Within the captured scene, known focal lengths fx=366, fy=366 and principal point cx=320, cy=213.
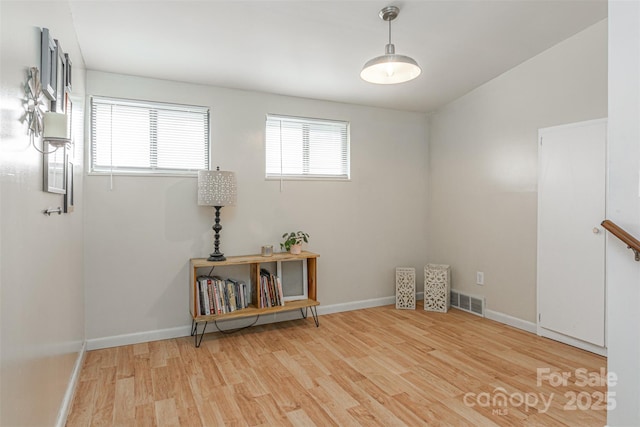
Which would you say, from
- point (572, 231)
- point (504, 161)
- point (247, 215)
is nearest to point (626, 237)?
point (572, 231)

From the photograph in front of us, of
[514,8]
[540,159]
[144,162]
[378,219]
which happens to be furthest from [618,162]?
[144,162]

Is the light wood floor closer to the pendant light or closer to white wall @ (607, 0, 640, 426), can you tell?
white wall @ (607, 0, 640, 426)

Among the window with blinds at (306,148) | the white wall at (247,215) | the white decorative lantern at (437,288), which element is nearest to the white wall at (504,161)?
the white decorative lantern at (437,288)

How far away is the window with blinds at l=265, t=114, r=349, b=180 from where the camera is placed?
3.82m

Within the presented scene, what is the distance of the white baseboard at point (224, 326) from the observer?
3.10 m

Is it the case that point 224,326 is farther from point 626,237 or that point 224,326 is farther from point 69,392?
point 626,237

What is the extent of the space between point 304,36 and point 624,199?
2.28 meters

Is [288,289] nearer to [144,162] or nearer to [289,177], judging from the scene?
[289,177]

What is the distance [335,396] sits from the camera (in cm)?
233

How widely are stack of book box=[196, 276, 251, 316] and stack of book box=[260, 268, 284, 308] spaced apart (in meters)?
0.17

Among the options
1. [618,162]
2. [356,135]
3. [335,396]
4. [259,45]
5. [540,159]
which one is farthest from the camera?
[356,135]

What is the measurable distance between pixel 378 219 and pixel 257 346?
2036 millimetres

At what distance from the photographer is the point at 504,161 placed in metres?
3.71

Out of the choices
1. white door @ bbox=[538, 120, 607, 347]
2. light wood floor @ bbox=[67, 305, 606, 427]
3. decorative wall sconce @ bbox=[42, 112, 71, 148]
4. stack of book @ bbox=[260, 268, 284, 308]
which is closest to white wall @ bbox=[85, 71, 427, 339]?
stack of book @ bbox=[260, 268, 284, 308]
